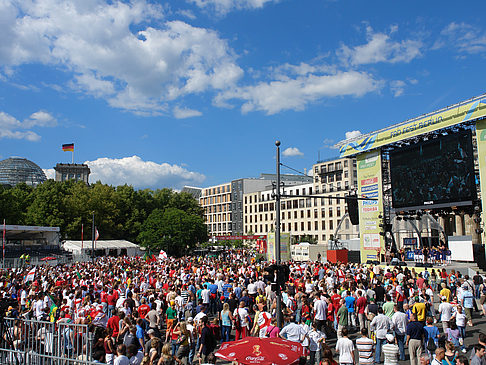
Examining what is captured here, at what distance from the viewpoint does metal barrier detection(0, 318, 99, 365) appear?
29.7ft

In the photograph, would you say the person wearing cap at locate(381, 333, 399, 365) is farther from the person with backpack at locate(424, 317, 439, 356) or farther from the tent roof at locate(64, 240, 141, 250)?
the tent roof at locate(64, 240, 141, 250)

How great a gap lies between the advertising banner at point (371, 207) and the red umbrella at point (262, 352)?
115 feet

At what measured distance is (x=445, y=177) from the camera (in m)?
34.0

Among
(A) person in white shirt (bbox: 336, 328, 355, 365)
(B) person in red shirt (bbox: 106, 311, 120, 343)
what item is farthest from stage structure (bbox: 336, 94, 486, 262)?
(B) person in red shirt (bbox: 106, 311, 120, 343)

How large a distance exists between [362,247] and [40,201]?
51540 millimetres

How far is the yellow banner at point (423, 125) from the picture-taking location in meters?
31.4

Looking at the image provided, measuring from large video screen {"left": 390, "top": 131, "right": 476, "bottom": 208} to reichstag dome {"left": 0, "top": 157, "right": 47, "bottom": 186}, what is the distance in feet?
489

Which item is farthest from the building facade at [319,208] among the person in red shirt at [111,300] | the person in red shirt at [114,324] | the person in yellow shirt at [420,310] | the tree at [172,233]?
the person in red shirt at [114,324]

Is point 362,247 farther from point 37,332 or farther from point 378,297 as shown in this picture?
point 37,332

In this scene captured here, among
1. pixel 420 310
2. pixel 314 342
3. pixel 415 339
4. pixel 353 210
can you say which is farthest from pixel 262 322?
pixel 353 210

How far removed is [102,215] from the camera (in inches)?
2876

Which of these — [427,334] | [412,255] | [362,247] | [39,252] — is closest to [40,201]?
[39,252]

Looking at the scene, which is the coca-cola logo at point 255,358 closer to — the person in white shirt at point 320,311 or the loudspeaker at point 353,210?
the person in white shirt at point 320,311

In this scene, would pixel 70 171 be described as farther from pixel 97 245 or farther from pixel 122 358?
pixel 122 358
